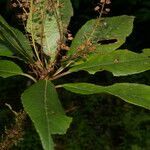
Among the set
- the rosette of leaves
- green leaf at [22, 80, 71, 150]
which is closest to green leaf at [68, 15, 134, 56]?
the rosette of leaves

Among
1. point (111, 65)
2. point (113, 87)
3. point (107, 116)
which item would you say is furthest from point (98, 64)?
point (107, 116)

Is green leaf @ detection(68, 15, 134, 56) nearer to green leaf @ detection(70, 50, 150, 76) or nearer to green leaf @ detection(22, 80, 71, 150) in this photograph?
green leaf @ detection(70, 50, 150, 76)

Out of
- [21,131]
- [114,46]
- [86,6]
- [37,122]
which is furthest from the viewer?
[86,6]

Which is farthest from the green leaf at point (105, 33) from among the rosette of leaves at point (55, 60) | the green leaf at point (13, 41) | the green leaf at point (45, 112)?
the green leaf at point (45, 112)

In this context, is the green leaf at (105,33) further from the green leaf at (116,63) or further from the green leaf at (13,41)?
the green leaf at (13,41)

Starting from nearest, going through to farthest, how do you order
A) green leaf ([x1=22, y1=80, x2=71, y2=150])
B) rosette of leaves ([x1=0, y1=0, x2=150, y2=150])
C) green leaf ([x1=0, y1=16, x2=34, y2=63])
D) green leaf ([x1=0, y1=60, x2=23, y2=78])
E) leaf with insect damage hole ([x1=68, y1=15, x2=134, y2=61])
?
green leaf ([x1=22, y1=80, x2=71, y2=150])
rosette of leaves ([x1=0, y1=0, x2=150, y2=150])
green leaf ([x1=0, y1=16, x2=34, y2=63])
green leaf ([x1=0, y1=60, x2=23, y2=78])
leaf with insect damage hole ([x1=68, y1=15, x2=134, y2=61])

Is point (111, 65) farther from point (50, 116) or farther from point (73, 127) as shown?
point (73, 127)

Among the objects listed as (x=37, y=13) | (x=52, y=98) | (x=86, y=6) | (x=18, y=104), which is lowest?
(x=18, y=104)
